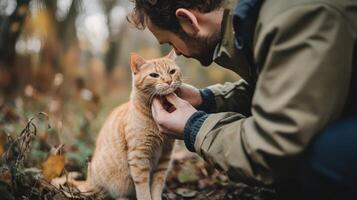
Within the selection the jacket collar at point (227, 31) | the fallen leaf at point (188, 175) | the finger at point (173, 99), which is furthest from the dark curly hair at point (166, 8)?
the fallen leaf at point (188, 175)

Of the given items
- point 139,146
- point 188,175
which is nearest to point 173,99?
point 139,146

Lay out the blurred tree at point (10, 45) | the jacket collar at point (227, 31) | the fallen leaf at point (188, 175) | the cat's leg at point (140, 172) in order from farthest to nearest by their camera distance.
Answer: the blurred tree at point (10, 45), the fallen leaf at point (188, 175), the cat's leg at point (140, 172), the jacket collar at point (227, 31)

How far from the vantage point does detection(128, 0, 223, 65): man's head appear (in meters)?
2.12

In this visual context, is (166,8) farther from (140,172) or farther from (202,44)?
(140,172)

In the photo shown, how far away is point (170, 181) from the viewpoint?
336cm

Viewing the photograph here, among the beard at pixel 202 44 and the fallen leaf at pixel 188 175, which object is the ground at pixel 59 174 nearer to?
the fallen leaf at pixel 188 175

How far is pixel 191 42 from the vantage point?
7.32ft

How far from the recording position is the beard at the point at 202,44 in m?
2.16

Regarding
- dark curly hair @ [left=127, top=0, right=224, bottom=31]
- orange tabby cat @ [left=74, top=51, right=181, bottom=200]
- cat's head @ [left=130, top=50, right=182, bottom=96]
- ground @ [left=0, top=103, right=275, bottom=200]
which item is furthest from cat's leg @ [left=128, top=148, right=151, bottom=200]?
dark curly hair @ [left=127, top=0, right=224, bottom=31]

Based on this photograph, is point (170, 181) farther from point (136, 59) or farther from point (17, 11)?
point (17, 11)

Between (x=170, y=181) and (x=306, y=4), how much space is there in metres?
2.09

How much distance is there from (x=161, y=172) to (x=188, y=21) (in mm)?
1076

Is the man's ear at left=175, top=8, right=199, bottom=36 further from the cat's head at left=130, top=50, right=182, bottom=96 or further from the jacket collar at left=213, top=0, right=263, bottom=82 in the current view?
the cat's head at left=130, top=50, right=182, bottom=96

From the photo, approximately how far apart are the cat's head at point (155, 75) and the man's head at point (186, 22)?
0.29 meters
